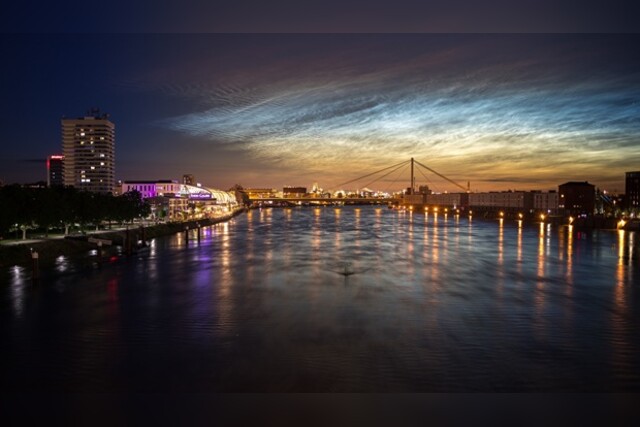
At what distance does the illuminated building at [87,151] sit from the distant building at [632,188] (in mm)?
147068

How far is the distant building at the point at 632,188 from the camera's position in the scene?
388 feet

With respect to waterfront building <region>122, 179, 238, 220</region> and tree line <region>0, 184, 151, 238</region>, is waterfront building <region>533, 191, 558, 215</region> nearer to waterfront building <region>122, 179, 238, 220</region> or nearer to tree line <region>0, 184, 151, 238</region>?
waterfront building <region>122, 179, 238, 220</region>

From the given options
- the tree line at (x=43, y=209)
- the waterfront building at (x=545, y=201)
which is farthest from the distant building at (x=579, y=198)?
the tree line at (x=43, y=209)

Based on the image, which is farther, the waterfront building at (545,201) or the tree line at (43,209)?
the waterfront building at (545,201)

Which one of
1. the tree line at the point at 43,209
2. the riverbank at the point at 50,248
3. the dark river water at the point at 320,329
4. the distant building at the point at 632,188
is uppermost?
the distant building at the point at 632,188

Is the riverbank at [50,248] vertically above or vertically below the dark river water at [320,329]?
above

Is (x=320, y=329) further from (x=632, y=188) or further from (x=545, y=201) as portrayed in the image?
(x=632, y=188)

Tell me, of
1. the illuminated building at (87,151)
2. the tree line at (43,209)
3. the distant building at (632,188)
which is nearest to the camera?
the tree line at (43,209)

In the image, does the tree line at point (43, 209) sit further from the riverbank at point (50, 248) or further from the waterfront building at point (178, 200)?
the waterfront building at point (178, 200)

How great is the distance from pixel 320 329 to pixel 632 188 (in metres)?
138

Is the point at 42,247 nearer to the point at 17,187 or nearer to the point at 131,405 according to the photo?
the point at 17,187

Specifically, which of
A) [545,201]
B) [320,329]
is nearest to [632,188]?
[545,201]

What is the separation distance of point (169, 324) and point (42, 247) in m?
16.4

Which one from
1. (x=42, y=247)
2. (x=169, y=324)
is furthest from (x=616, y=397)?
(x=42, y=247)
